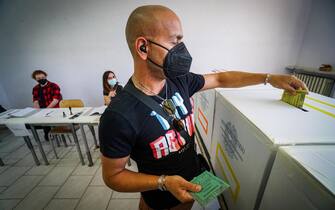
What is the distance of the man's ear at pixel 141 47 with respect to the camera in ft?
2.03

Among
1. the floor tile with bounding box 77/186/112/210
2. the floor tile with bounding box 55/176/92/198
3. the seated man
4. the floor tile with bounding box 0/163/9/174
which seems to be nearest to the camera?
the floor tile with bounding box 77/186/112/210

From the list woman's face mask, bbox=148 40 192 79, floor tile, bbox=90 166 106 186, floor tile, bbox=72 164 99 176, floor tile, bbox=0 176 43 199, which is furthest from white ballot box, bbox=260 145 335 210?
floor tile, bbox=0 176 43 199

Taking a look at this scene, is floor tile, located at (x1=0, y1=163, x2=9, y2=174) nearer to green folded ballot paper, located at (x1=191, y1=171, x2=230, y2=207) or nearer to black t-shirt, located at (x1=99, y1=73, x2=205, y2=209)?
black t-shirt, located at (x1=99, y1=73, x2=205, y2=209)

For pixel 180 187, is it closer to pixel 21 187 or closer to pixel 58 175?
pixel 58 175

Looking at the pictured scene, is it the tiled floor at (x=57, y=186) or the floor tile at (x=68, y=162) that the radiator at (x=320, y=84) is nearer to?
the tiled floor at (x=57, y=186)

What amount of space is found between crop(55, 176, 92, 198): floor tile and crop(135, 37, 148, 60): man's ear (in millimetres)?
1896

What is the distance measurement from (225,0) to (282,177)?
3.03 meters

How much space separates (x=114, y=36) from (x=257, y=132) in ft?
9.84

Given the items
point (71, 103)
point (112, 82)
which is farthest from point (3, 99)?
point (112, 82)

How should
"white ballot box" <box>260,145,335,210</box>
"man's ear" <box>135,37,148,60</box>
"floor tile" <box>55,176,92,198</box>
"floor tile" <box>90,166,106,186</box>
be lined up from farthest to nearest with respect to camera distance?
"floor tile" <box>90,166,106,186</box>
"floor tile" <box>55,176,92,198</box>
"man's ear" <box>135,37,148,60</box>
"white ballot box" <box>260,145,335,210</box>

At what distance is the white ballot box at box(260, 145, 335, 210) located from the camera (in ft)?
1.11

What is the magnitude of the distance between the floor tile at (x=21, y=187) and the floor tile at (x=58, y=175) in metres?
0.11

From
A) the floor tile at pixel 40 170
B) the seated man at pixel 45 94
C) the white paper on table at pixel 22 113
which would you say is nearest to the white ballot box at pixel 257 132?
the floor tile at pixel 40 170

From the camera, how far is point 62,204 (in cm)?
163
